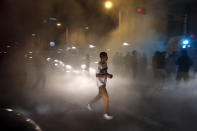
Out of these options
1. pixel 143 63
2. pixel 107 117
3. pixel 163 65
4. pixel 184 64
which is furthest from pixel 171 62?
pixel 107 117

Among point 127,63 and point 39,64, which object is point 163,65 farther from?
point 39,64

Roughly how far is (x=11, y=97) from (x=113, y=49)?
9906 millimetres

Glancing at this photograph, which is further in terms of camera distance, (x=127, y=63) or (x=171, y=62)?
(x=127, y=63)

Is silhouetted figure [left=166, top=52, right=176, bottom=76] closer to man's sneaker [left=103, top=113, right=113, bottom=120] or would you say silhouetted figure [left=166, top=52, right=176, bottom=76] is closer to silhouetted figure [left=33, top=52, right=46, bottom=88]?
man's sneaker [left=103, top=113, right=113, bottom=120]

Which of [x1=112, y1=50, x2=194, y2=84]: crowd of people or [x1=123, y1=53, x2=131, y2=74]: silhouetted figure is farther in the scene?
[x1=123, y1=53, x2=131, y2=74]: silhouetted figure

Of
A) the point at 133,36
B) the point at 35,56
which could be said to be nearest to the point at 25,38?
the point at 35,56

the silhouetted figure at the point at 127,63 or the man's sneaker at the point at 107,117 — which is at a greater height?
the silhouetted figure at the point at 127,63

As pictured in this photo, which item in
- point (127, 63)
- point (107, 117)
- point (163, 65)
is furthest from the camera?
point (127, 63)

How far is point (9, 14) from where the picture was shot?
7.25 metres

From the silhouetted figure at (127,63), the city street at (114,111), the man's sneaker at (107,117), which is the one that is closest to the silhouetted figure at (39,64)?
the city street at (114,111)

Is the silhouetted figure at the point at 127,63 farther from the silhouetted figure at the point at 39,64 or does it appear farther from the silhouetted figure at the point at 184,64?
the silhouetted figure at the point at 39,64

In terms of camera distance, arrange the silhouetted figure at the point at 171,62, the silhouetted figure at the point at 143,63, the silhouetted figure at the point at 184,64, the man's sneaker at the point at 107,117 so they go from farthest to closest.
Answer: the silhouetted figure at the point at 143,63 → the silhouetted figure at the point at 171,62 → the silhouetted figure at the point at 184,64 → the man's sneaker at the point at 107,117

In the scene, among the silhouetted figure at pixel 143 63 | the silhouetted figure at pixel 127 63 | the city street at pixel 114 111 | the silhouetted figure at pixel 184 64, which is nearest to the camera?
the city street at pixel 114 111

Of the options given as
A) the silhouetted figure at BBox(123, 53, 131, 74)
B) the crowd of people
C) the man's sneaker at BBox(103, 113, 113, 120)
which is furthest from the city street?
the silhouetted figure at BBox(123, 53, 131, 74)
